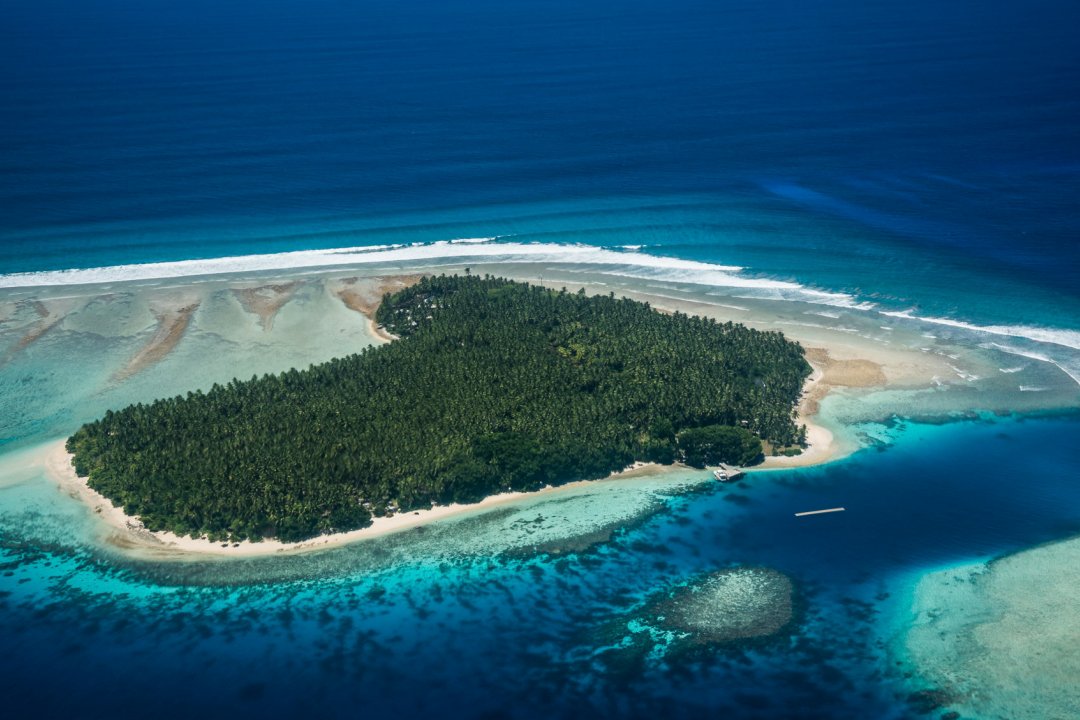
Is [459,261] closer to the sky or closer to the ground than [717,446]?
closer to the sky

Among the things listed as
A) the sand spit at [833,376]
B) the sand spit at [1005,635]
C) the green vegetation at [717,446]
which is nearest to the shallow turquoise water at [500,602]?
the sand spit at [1005,635]

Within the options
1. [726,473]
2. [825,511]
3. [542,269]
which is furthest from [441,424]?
[542,269]

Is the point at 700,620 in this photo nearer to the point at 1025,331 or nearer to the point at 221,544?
the point at 221,544

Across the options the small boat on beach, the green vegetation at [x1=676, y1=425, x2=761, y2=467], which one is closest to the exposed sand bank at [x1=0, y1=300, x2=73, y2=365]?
the green vegetation at [x1=676, y1=425, x2=761, y2=467]

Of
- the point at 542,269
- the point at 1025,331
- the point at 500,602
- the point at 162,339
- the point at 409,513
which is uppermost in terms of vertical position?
the point at 542,269

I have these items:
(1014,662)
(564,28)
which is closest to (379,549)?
(1014,662)

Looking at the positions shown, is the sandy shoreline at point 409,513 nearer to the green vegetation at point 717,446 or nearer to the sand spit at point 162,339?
the green vegetation at point 717,446

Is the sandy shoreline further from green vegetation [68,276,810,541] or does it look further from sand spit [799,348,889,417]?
green vegetation [68,276,810,541]
